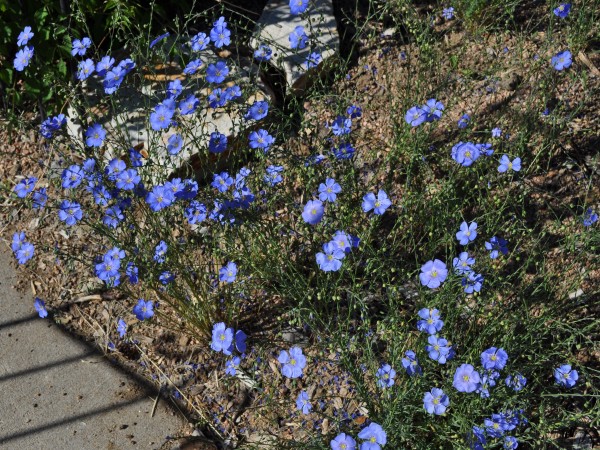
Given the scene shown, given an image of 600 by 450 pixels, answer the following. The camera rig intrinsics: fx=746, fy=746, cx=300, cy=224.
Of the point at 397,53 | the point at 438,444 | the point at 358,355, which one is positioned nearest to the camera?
the point at 438,444

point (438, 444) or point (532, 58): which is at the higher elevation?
point (532, 58)

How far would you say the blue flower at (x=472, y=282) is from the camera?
A: 3.15 m

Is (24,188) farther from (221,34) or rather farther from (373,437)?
(373,437)

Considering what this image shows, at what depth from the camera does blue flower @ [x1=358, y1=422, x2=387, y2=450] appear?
2.74m

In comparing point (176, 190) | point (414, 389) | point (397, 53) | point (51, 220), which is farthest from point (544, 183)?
point (51, 220)

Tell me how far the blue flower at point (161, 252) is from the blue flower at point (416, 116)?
1297mm

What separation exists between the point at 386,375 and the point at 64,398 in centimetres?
172

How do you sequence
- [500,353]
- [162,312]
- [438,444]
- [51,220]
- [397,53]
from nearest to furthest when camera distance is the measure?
[500,353]
[438,444]
[162,312]
[51,220]
[397,53]

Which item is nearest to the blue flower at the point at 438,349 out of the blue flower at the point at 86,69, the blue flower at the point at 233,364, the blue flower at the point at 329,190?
the blue flower at the point at 329,190

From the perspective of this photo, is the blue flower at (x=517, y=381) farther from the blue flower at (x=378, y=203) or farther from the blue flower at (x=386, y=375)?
the blue flower at (x=378, y=203)

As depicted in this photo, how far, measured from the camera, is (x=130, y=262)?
3580 millimetres

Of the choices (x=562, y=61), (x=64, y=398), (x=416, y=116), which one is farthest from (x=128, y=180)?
(x=562, y=61)

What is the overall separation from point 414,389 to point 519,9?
9.73 ft

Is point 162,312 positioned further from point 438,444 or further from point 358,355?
point 438,444
